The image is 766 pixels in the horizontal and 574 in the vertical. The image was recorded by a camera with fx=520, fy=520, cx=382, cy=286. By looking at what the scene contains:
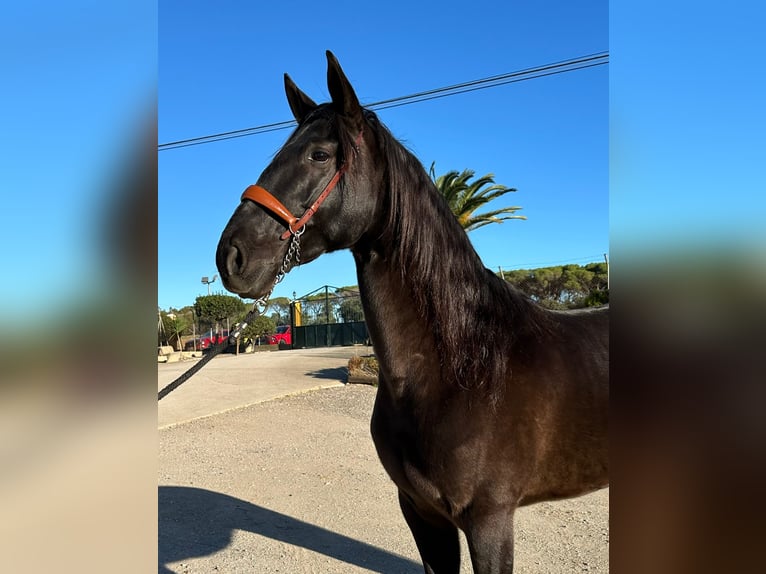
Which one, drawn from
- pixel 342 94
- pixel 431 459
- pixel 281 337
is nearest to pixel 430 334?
pixel 431 459

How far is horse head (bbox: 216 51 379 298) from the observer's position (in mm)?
1693

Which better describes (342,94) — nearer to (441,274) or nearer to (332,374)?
(441,274)

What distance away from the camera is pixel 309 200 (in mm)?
1787

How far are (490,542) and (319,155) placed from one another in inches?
59.3

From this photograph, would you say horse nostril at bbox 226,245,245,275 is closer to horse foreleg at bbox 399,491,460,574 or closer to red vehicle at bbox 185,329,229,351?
horse foreleg at bbox 399,491,460,574

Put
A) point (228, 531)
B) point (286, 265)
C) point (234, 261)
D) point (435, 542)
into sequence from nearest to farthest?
point (234, 261) < point (286, 265) < point (435, 542) < point (228, 531)

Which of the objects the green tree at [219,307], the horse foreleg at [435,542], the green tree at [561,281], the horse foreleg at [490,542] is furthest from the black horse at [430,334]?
the green tree at [219,307]

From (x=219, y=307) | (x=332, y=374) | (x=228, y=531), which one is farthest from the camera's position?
(x=219, y=307)

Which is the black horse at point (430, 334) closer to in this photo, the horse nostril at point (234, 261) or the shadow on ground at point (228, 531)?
the horse nostril at point (234, 261)

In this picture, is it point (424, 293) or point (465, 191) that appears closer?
point (424, 293)

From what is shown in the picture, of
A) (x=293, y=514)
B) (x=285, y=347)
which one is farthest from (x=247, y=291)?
(x=285, y=347)

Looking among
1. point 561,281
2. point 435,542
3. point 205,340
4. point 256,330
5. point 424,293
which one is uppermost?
point 561,281
